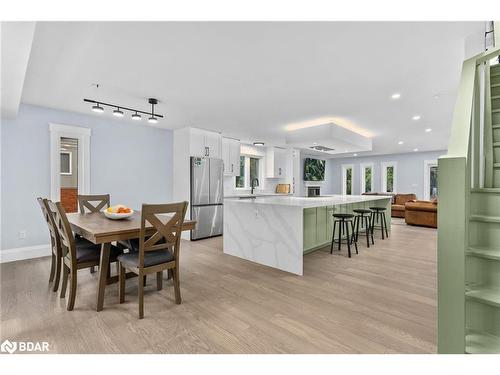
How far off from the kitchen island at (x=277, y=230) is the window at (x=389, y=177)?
6938mm

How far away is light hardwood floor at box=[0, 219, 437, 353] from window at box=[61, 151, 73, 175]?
1.68 m

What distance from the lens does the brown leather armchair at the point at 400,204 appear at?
339 inches

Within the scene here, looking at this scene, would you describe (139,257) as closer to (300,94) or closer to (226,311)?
(226,311)

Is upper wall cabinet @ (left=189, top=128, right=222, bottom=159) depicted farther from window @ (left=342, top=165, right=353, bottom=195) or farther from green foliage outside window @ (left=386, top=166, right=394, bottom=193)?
green foliage outside window @ (left=386, top=166, right=394, bottom=193)

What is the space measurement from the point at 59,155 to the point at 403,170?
35.6 feet

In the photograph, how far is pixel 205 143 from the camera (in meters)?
5.61

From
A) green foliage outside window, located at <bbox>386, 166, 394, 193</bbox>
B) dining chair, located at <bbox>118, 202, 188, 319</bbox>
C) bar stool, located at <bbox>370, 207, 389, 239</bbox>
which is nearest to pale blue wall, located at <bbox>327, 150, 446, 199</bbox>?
green foliage outside window, located at <bbox>386, 166, 394, 193</bbox>

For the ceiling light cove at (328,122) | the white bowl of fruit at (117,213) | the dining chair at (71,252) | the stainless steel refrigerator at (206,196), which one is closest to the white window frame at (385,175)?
the ceiling light cove at (328,122)

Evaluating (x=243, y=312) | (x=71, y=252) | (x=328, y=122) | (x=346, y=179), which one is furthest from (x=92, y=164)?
(x=346, y=179)

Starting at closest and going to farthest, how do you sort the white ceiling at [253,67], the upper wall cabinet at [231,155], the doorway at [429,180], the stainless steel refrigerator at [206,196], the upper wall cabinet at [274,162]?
1. the white ceiling at [253,67]
2. the stainless steel refrigerator at [206,196]
3. the upper wall cabinet at [231,155]
4. the upper wall cabinet at [274,162]
5. the doorway at [429,180]

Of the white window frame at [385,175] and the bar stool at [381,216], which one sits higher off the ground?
the white window frame at [385,175]

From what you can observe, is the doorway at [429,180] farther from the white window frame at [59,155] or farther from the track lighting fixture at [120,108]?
the white window frame at [59,155]

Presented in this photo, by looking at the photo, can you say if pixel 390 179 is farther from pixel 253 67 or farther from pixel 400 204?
pixel 253 67

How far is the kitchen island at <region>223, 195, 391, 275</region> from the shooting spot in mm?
3354
